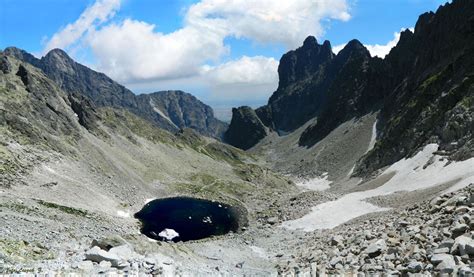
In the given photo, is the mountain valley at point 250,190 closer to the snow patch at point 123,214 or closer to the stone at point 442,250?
the stone at point 442,250

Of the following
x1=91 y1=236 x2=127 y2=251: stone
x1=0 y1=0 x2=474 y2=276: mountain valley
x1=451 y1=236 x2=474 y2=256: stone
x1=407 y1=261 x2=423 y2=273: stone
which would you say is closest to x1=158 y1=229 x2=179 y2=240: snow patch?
x1=0 y1=0 x2=474 y2=276: mountain valley

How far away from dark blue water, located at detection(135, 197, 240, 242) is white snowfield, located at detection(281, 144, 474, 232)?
18.8 meters

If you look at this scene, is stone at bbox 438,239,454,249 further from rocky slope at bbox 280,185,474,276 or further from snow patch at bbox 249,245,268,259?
snow patch at bbox 249,245,268,259

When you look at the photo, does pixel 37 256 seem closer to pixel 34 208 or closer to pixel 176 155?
pixel 34 208

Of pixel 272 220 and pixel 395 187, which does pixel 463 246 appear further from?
pixel 272 220

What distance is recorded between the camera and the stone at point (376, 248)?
34750 mm

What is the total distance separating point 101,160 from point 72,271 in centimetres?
9442

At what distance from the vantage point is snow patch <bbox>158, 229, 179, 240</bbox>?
8369cm

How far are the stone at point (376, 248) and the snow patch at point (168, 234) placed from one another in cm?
5318

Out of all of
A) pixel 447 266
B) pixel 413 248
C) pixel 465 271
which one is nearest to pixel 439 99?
pixel 413 248

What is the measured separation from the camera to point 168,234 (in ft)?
279

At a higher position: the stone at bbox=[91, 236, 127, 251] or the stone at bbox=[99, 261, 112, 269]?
the stone at bbox=[91, 236, 127, 251]

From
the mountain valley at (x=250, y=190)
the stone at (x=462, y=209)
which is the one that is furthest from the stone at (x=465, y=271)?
the stone at (x=462, y=209)

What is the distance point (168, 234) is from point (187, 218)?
1525 cm
